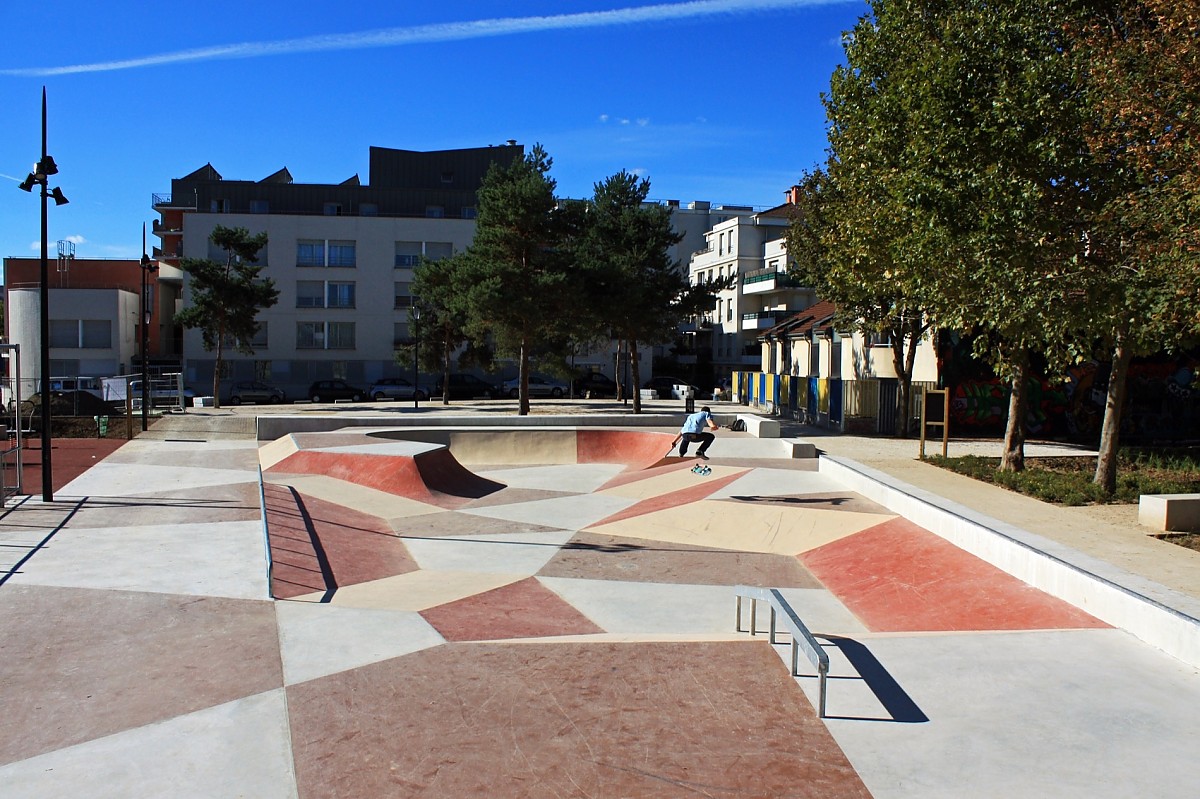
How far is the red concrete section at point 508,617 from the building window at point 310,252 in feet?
177

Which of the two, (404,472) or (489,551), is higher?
(404,472)

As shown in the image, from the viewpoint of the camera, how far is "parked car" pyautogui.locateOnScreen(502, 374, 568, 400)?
5772cm

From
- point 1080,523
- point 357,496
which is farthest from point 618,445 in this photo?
point 1080,523

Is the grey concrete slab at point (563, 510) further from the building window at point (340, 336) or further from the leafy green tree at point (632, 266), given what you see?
the building window at point (340, 336)

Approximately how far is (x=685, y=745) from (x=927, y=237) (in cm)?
1197

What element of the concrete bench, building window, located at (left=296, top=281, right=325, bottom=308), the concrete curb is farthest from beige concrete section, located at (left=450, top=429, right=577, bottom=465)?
building window, located at (left=296, top=281, right=325, bottom=308)

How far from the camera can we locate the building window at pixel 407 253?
61.1 meters

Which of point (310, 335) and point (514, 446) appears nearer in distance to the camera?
point (514, 446)

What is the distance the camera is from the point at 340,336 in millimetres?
A: 60625

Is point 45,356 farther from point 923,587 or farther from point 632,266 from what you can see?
point 632,266

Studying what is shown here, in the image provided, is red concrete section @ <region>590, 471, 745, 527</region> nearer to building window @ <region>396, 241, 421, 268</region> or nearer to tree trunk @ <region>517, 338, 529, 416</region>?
tree trunk @ <region>517, 338, 529, 416</region>

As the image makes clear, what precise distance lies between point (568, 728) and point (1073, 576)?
5656 mm

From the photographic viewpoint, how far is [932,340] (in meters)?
27.7

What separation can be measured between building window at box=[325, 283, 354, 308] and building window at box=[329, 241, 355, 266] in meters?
1.51
